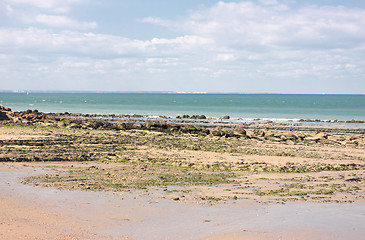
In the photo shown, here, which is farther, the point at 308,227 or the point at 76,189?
the point at 76,189

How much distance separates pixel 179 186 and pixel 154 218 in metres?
4.78

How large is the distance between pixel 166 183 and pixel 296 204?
6008 mm

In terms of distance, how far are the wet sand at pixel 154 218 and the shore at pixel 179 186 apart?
4 centimetres

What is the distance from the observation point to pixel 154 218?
12.8m

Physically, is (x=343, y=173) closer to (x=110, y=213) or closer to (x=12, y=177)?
(x=110, y=213)

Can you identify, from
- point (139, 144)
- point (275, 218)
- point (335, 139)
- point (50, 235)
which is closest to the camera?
point (50, 235)

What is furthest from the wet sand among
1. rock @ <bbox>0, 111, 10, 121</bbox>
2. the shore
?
rock @ <bbox>0, 111, 10, 121</bbox>

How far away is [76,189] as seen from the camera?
53.3ft

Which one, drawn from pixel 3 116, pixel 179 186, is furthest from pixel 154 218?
pixel 3 116

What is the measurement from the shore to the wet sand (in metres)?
0.04

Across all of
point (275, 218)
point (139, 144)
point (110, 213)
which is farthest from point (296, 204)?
point (139, 144)

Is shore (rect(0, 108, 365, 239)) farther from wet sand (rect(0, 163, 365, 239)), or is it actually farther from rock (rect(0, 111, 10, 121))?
rock (rect(0, 111, 10, 121))

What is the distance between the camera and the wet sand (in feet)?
37.4

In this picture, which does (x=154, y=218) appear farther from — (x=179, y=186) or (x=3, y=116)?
(x=3, y=116)
